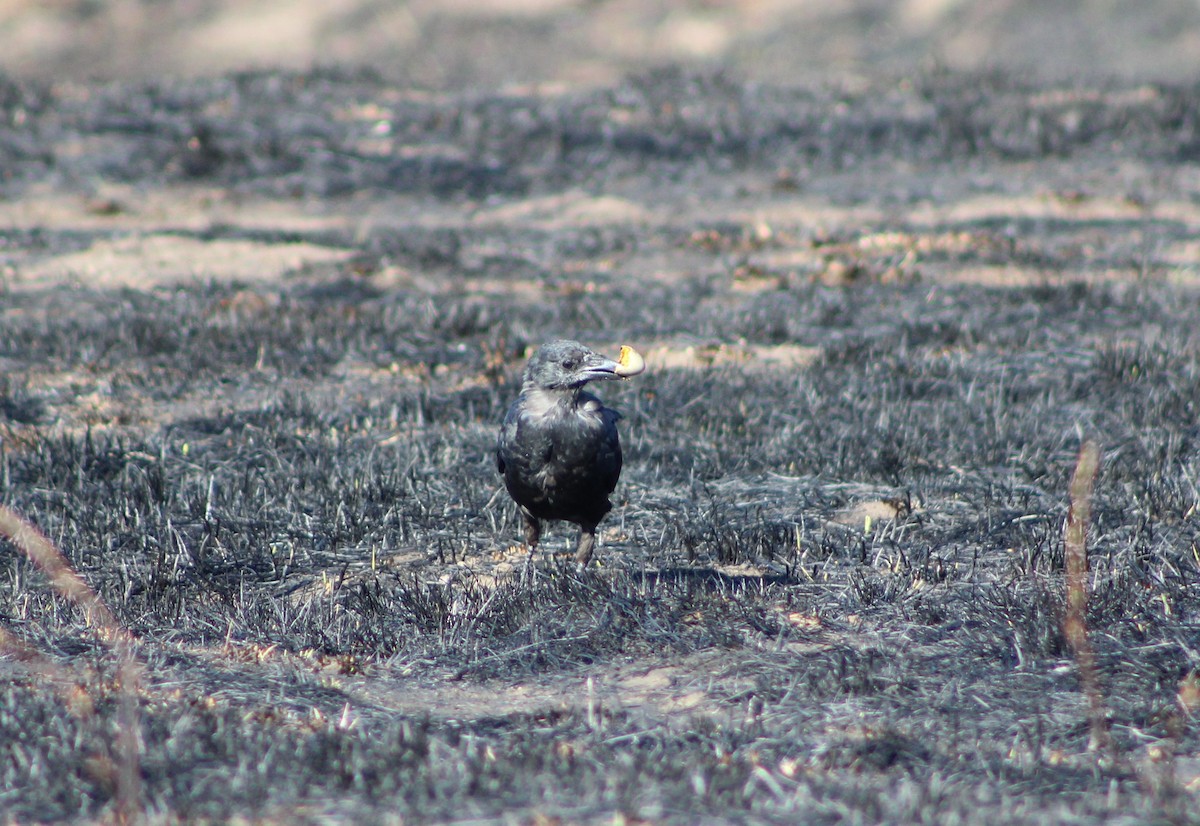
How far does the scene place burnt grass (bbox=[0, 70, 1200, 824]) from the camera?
3482mm

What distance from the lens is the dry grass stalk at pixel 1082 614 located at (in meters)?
3.62

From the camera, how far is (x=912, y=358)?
26.6 ft

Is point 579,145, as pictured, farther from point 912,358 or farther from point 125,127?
point 912,358

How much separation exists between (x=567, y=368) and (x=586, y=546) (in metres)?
0.74

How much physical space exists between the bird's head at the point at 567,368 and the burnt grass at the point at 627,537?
0.74 metres

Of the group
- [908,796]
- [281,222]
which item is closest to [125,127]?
[281,222]

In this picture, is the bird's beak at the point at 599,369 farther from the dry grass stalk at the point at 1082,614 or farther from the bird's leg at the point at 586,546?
the dry grass stalk at the point at 1082,614

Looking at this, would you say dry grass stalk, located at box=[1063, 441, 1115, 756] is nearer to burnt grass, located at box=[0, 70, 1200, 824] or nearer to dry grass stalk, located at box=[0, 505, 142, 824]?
burnt grass, located at box=[0, 70, 1200, 824]

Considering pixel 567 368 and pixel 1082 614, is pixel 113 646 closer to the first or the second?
pixel 567 368

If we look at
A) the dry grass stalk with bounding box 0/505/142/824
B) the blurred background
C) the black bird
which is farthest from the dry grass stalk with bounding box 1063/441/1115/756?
the blurred background

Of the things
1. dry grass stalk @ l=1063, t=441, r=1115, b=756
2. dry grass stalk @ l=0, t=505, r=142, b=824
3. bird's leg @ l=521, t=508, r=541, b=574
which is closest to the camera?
dry grass stalk @ l=0, t=505, r=142, b=824

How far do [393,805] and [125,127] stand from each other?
11.5 meters

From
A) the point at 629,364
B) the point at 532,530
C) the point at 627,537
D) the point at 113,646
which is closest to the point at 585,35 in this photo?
the point at 627,537

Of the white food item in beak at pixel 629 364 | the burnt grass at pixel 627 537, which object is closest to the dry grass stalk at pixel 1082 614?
the burnt grass at pixel 627 537
